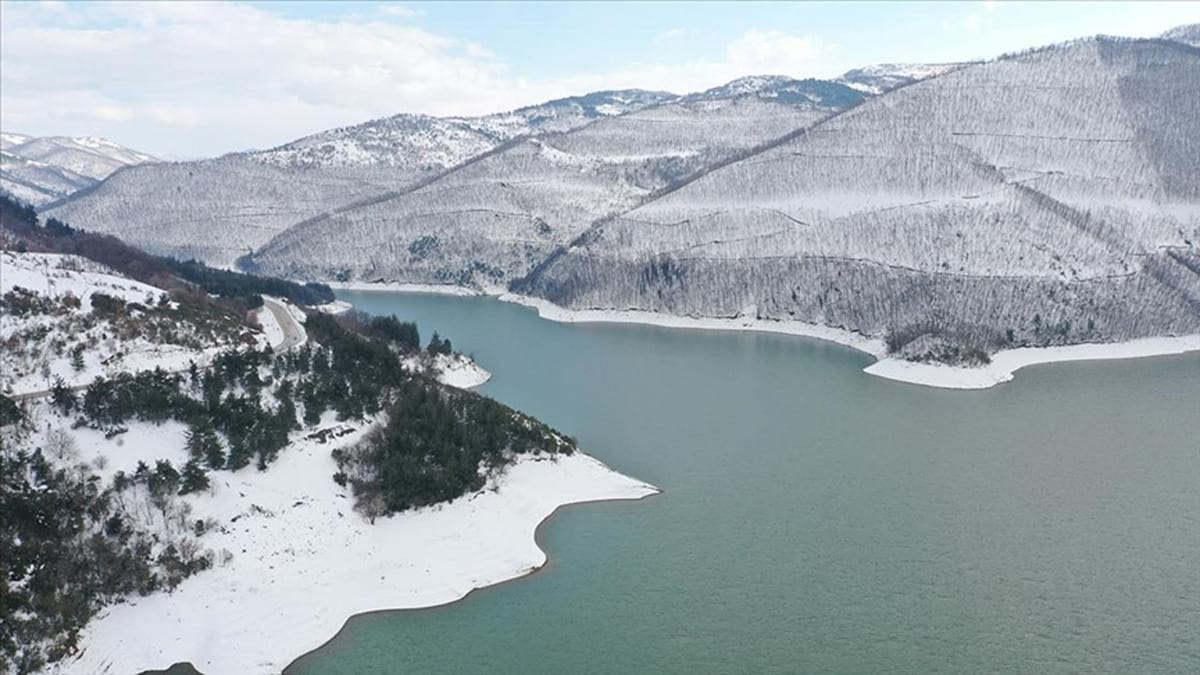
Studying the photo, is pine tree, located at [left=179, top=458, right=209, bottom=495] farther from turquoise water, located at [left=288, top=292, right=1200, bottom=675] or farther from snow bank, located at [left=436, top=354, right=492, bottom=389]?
snow bank, located at [left=436, top=354, right=492, bottom=389]

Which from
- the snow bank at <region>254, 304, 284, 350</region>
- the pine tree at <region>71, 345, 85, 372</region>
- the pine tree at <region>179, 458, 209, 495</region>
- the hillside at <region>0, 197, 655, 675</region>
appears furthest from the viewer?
the snow bank at <region>254, 304, 284, 350</region>

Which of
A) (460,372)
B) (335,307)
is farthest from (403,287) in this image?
(460,372)

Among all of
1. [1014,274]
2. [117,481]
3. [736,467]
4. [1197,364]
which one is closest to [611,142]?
[1014,274]

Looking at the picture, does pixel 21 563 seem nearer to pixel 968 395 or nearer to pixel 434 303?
pixel 968 395

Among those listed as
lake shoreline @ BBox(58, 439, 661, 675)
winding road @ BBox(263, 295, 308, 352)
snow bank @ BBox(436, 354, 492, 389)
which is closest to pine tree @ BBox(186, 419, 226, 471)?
lake shoreline @ BBox(58, 439, 661, 675)

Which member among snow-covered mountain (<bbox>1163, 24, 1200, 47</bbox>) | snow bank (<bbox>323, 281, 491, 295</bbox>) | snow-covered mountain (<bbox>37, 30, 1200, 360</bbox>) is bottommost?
snow bank (<bbox>323, 281, 491, 295</bbox>)

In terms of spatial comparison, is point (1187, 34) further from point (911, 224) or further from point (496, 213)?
point (496, 213)

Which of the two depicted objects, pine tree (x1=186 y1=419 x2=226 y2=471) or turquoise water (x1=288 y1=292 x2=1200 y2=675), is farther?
pine tree (x1=186 y1=419 x2=226 y2=471)

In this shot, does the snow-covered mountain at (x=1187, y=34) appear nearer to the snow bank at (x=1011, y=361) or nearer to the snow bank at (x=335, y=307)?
the snow bank at (x=1011, y=361)
